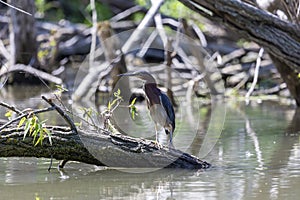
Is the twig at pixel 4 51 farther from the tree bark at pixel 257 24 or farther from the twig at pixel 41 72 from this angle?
the tree bark at pixel 257 24

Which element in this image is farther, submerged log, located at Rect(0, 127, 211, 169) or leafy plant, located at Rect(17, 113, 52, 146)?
submerged log, located at Rect(0, 127, 211, 169)

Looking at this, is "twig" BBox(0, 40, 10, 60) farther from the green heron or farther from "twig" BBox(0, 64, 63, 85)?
the green heron

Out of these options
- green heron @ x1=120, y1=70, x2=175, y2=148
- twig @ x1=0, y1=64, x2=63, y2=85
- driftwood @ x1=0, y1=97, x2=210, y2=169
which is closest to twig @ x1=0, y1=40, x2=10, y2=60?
twig @ x1=0, y1=64, x2=63, y2=85

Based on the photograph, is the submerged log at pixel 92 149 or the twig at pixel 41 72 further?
the twig at pixel 41 72

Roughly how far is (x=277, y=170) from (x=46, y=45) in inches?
383

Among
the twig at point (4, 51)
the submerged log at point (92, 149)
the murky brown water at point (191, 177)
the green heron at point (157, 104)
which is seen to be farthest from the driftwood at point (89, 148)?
the twig at point (4, 51)

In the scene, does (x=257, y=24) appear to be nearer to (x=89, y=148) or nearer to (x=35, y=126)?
(x=89, y=148)

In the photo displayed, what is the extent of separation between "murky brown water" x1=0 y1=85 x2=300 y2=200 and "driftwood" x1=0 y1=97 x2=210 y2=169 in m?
0.10

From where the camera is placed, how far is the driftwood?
5125mm

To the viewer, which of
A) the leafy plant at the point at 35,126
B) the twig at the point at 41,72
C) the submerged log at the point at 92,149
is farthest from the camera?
the twig at the point at 41,72

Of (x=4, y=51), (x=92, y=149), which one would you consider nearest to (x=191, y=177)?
(x=92, y=149)

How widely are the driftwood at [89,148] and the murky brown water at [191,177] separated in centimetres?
10

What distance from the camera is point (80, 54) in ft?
46.9

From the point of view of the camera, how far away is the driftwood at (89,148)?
5.12 metres
